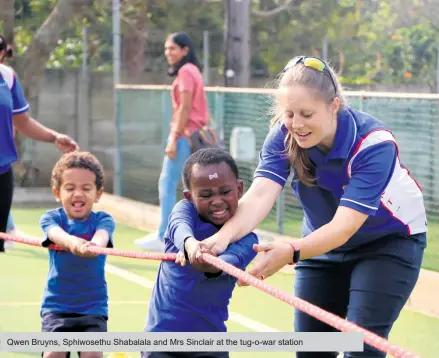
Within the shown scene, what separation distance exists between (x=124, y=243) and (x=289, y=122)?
7460 millimetres

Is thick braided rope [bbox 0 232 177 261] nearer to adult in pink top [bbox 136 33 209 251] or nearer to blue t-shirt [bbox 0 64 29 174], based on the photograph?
blue t-shirt [bbox 0 64 29 174]

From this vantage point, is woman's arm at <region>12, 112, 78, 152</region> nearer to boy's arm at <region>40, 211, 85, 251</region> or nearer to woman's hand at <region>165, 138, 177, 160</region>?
boy's arm at <region>40, 211, 85, 251</region>

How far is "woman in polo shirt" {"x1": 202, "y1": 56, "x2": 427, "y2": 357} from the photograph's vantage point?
441 centimetres

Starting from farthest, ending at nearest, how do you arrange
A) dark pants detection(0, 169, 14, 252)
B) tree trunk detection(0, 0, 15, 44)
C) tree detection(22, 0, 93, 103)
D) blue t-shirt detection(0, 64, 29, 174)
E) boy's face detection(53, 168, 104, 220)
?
tree trunk detection(0, 0, 15, 44)
tree detection(22, 0, 93, 103)
dark pants detection(0, 169, 14, 252)
blue t-shirt detection(0, 64, 29, 174)
boy's face detection(53, 168, 104, 220)

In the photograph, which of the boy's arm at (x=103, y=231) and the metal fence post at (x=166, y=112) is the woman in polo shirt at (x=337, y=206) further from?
the metal fence post at (x=166, y=112)

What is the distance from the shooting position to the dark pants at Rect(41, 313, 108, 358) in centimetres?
538

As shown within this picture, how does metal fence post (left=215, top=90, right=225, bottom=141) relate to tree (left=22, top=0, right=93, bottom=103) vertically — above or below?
below

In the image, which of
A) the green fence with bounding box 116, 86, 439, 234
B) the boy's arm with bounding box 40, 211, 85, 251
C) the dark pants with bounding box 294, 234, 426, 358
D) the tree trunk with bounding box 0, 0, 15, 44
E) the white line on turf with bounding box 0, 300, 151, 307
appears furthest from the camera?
the tree trunk with bounding box 0, 0, 15, 44

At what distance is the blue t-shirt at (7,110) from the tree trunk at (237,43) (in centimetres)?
764

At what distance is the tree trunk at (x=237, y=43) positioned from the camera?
49.3 ft

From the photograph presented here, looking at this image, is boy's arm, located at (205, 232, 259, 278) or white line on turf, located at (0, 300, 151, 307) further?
white line on turf, located at (0, 300, 151, 307)

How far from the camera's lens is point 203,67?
790 inches

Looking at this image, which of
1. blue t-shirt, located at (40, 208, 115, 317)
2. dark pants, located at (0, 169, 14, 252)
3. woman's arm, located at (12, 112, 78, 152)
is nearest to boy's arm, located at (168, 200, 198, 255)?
blue t-shirt, located at (40, 208, 115, 317)

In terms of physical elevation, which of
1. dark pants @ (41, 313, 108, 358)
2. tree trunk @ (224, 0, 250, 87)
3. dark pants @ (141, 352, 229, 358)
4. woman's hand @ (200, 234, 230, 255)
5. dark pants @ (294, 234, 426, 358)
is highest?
tree trunk @ (224, 0, 250, 87)
